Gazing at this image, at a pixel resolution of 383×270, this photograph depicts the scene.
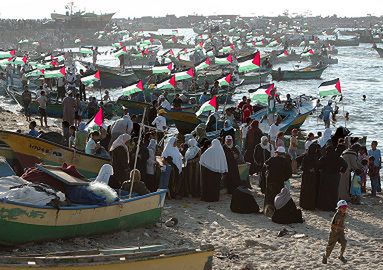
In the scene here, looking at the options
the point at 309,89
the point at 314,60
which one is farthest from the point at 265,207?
the point at 314,60

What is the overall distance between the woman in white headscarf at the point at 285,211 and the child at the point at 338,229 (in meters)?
1.85

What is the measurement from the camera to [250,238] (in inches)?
466

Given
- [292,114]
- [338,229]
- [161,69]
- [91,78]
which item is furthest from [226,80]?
[338,229]

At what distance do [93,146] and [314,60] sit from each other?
2020 inches

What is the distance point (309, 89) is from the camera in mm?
46062

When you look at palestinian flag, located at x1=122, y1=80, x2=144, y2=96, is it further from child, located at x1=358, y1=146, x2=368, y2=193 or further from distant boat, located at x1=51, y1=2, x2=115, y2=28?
distant boat, located at x1=51, y1=2, x2=115, y2=28

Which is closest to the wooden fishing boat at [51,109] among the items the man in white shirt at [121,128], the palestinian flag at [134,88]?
the palestinian flag at [134,88]

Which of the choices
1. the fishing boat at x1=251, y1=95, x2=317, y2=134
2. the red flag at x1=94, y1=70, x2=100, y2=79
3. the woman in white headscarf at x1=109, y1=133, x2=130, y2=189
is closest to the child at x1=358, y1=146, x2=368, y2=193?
the woman in white headscarf at x1=109, y1=133, x2=130, y2=189

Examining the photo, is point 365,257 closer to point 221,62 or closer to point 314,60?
point 221,62

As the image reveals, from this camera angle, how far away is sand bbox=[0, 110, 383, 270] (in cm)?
1080

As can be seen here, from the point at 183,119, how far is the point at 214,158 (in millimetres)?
9462

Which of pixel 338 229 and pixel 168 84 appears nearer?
pixel 338 229

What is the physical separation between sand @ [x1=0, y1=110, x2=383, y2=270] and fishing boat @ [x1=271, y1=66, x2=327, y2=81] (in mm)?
33785

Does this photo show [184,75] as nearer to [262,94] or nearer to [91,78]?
[91,78]
